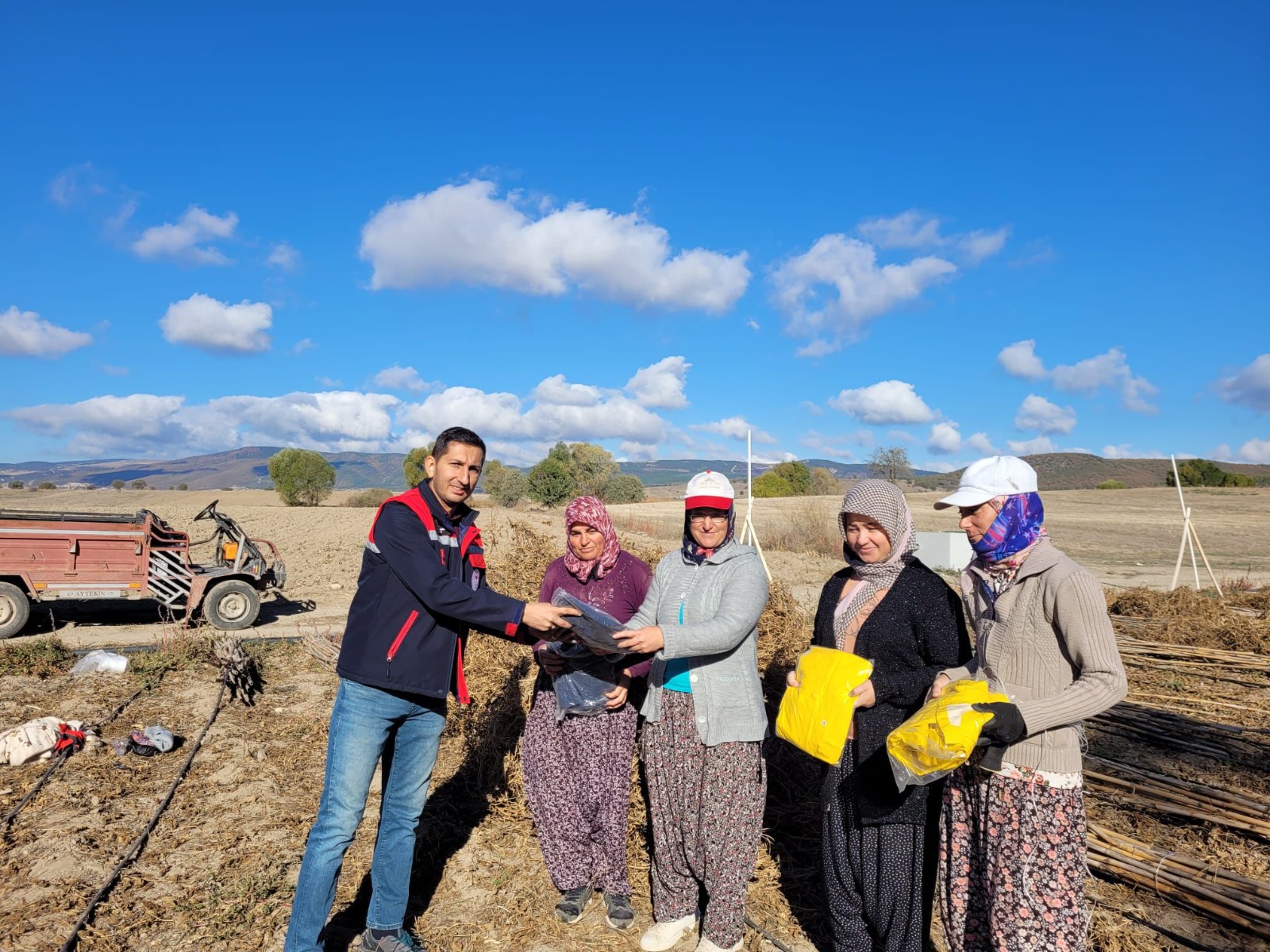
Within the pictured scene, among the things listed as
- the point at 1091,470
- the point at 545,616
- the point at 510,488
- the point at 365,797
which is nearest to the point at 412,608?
the point at 545,616

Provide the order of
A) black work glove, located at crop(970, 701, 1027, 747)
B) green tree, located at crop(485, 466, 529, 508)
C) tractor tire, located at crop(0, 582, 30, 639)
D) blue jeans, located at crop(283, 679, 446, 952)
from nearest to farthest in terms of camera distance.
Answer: black work glove, located at crop(970, 701, 1027, 747) < blue jeans, located at crop(283, 679, 446, 952) < tractor tire, located at crop(0, 582, 30, 639) < green tree, located at crop(485, 466, 529, 508)

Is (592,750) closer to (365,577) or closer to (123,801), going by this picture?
(365,577)

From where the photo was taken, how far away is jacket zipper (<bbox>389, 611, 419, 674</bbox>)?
8.89 ft

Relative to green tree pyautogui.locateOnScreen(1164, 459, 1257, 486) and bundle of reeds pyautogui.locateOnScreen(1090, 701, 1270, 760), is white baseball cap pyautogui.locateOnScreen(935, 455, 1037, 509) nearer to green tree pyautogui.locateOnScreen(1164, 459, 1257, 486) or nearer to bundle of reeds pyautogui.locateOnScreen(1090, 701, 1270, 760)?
bundle of reeds pyautogui.locateOnScreen(1090, 701, 1270, 760)

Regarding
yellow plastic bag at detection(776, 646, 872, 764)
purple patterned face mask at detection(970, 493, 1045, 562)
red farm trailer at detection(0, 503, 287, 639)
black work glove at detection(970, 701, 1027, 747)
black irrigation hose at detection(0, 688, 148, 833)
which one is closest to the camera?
black work glove at detection(970, 701, 1027, 747)

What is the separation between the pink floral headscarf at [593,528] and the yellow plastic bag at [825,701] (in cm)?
111

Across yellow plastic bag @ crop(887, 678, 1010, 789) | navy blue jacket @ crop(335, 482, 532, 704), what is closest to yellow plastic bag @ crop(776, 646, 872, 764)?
yellow plastic bag @ crop(887, 678, 1010, 789)

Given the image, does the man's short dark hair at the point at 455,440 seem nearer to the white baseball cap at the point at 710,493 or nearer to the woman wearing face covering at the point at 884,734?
the white baseball cap at the point at 710,493

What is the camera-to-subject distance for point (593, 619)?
2.88 m

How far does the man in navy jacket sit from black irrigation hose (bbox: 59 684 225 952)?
123 cm

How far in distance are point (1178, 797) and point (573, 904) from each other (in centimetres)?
337

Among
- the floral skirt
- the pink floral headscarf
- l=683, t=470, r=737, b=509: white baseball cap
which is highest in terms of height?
l=683, t=470, r=737, b=509: white baseball cap

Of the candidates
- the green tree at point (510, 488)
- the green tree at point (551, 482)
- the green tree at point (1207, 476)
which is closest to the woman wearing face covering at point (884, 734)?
the green tree at point (551, 482)

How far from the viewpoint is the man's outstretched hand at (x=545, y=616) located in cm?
287
